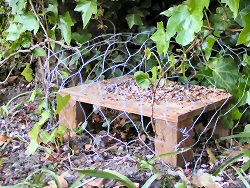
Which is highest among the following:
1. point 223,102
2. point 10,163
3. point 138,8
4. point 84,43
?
point 138,8

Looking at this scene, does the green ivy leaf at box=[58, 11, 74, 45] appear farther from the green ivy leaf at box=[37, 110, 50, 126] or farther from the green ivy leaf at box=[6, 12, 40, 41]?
the green ivy leaf at box=[37, 110, 50, 126]

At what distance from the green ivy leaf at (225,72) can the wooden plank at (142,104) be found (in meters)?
0.05

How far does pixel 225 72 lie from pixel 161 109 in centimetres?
32

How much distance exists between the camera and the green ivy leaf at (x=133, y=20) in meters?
1.98

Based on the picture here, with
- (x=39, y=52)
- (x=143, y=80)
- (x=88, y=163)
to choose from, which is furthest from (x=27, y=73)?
(x=143, y=80)

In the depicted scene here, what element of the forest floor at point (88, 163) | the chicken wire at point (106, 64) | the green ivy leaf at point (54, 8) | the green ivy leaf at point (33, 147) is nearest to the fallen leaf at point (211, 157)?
the forest floor at point (88, 163)

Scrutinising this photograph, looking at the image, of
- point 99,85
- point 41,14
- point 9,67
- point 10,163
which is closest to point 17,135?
point 10,163

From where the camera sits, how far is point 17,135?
1892mm

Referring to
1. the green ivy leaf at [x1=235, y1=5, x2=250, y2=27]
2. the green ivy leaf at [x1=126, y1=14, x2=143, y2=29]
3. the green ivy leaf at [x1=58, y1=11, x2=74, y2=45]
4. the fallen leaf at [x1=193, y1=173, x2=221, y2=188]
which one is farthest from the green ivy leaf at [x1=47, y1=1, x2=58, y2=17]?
the fallen leaf at [x1=193, y1=173, x2=221, y2=188]

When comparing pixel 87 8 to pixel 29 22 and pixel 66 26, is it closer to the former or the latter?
pixel 66 26

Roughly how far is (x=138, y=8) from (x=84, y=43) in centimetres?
29

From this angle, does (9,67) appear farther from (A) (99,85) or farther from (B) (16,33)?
(A) (99,85)

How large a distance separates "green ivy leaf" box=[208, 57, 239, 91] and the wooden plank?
48mm

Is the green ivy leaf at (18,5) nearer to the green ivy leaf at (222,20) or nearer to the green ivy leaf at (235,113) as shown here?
the green ivy leaf at (222,20)
